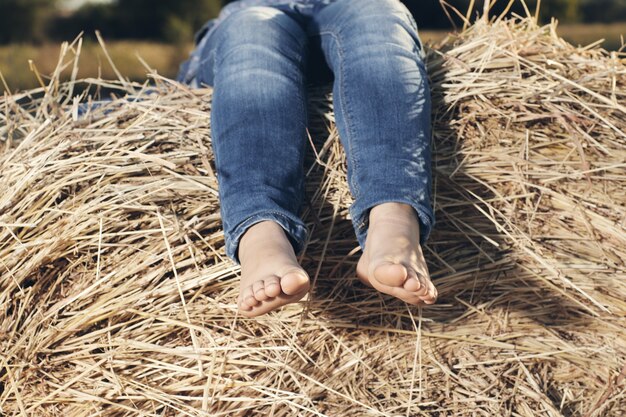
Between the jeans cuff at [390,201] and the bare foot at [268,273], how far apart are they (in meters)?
0.15

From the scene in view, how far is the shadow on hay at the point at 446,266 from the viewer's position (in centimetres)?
135

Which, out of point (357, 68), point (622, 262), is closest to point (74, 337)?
point (357, 68)

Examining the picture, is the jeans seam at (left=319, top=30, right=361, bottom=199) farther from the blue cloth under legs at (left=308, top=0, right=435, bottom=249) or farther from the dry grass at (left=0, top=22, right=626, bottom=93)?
the dry grass at (left=0, top=22, right=626, bottom=93)

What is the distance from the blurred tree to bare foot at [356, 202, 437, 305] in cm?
882

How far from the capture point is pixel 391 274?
1111 mm

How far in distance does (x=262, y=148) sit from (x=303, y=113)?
0.15 m

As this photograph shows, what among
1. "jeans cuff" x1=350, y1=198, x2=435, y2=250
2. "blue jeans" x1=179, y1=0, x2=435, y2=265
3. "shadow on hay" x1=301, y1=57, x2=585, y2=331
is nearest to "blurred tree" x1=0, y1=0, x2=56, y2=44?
"blue jeans" x1=179, y1=0, x2=435, y2=265

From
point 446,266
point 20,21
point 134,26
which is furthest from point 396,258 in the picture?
point 134,26

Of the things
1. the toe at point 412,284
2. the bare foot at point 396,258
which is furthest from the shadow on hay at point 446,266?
the toe at point 412,284

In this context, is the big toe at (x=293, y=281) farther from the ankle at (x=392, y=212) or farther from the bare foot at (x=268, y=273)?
the ankle at (x=392, y=212)

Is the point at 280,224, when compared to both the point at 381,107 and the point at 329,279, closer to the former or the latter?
the point at 329,279

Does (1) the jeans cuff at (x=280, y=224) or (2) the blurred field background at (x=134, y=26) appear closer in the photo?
(1) the jeans cuff at (x=280, y=224)

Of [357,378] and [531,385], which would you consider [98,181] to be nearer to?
[357,378]

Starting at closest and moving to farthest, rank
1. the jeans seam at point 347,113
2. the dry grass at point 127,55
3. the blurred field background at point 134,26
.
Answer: the jeans seam at point 347,113 < the dry grass at point 127,55 < the blurred field background at point 134,26
